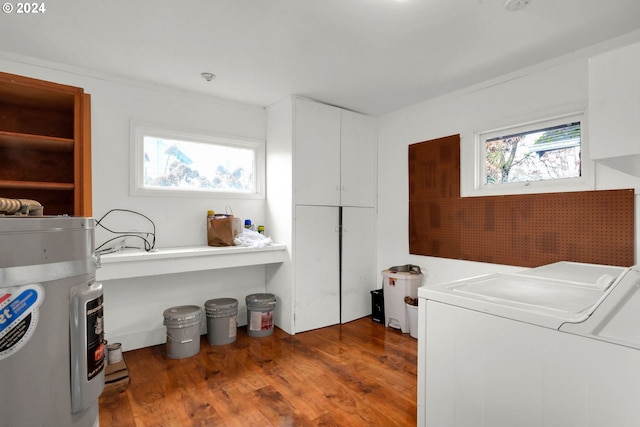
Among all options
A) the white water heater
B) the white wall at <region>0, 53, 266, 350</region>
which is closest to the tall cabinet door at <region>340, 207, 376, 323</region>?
the white wall at <region>0, 53, 266, 350</region>

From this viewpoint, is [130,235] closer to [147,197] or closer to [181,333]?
[147,197]

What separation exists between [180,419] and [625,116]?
2.40 meters

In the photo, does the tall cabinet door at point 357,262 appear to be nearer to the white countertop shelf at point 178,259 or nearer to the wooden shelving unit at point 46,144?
the white countertop shelf at point 178,259

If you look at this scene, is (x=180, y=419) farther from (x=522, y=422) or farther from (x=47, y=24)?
(x=47, y=24)

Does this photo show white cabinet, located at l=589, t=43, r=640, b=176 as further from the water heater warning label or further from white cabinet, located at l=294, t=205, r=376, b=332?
white cabinet, located at l=294, t=205, r=376, b=332

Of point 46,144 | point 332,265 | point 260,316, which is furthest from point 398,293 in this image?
point 46,144

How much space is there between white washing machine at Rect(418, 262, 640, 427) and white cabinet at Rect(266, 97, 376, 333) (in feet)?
6.62

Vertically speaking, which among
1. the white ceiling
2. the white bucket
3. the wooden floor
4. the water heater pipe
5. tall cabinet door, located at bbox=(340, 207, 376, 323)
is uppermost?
the white ceiling

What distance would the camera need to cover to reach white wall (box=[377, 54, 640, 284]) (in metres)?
2.36

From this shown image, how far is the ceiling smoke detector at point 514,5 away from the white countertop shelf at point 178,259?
247 cm

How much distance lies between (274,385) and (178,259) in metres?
1.22

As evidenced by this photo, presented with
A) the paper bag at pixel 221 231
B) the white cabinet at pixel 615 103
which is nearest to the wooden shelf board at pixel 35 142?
the paper bag at pixel 221 231

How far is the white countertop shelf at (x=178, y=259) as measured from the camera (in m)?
2.35

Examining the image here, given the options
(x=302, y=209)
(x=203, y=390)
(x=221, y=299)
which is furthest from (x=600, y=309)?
(x=221, y=299)
